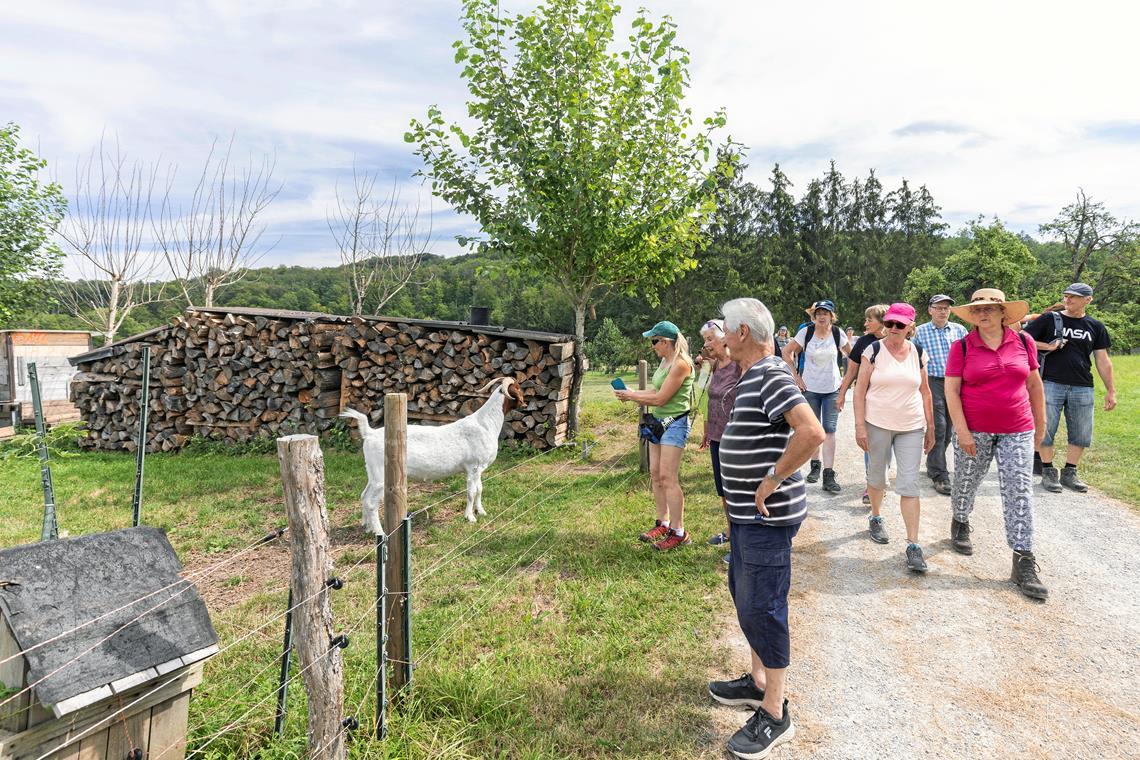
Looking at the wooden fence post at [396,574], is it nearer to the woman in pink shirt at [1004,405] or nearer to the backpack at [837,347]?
the woman in pink shirt at [1004,405]

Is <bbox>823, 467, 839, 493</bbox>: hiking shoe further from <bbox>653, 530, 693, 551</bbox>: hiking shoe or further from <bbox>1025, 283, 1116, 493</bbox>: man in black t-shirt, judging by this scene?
<bbox>653, 530, 693, 551</bbox>: hiking shoe

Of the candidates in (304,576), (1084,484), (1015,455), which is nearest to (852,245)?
(1084,484)

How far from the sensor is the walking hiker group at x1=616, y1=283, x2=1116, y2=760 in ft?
8.25

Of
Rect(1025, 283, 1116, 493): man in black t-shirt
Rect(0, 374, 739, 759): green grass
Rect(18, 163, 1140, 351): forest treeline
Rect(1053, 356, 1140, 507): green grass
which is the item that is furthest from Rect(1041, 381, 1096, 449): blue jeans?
Rect(18, 163, 1140, 351): forest treeline

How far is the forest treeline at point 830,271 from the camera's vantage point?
3353cm

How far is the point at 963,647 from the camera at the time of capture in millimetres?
3271

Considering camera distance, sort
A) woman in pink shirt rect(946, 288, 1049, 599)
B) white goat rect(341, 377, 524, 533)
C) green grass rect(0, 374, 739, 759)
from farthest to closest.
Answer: white goat rect(341, 377, 524, 533)
woman in pink shirt rect(946, 288, 1049, 599)
green grass rect(0, 374, 739, 759)

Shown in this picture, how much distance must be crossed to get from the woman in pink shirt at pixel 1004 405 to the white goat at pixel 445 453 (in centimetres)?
410

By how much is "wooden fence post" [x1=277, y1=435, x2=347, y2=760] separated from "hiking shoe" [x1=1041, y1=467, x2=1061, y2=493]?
700cm

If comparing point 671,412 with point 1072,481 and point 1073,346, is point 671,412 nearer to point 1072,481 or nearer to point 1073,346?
point 1073,346

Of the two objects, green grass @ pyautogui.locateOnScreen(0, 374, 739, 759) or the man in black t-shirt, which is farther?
the man in black t-shirt

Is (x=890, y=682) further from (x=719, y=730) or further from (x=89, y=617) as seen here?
(x=89, y=617)

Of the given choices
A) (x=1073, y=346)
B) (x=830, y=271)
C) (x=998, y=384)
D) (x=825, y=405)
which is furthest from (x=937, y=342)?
(x=830, y=271)

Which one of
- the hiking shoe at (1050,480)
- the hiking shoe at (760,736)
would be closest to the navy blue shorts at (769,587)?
the hiking shoe at (760,736)
